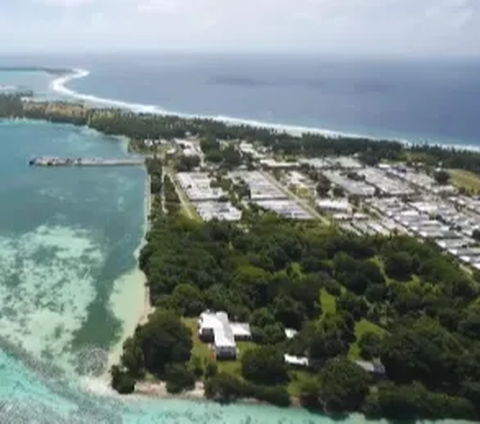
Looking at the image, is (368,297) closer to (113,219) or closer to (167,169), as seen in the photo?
(113,219)

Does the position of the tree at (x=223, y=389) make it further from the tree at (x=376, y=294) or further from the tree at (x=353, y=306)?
the tree at (x=376, y=294)

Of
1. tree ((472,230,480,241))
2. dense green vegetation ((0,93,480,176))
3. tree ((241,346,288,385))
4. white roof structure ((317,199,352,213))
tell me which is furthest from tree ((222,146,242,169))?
tree ((241,346,288,385))

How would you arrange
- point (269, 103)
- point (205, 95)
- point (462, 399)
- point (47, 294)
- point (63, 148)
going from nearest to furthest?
point (462, 399) → point (47, 294) → point (63, 148) → point (269, 103) → point (205, 95)

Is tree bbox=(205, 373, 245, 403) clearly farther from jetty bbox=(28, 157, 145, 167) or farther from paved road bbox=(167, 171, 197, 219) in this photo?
jetty bbox=(28, 157, 145, 167)

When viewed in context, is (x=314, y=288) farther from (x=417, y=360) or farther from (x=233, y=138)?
(x=233, y=138)

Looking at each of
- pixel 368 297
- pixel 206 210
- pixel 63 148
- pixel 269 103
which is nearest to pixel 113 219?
pixel 206 210

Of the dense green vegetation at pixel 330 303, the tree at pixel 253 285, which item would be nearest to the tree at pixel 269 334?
the dense green vegetation at pixel 330 303
